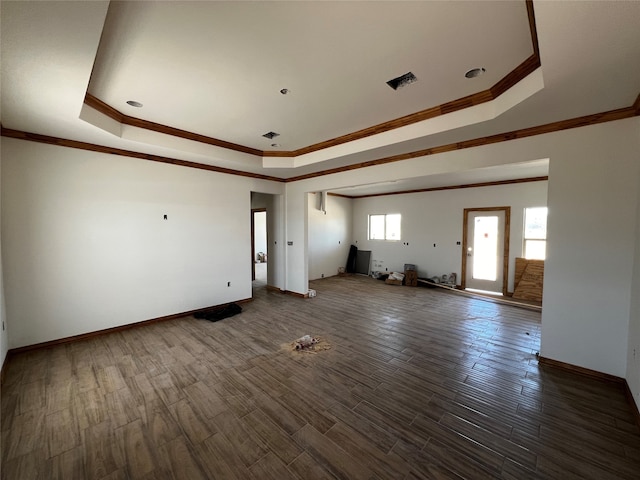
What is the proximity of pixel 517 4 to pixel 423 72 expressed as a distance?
0.78 meters

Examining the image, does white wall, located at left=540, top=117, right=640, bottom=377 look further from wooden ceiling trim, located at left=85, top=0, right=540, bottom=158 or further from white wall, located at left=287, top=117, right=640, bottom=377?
wooden ceiling trim, located at left=85, top=0, right=540, bottom=158

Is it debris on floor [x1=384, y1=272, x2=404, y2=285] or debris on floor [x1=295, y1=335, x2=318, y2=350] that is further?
debris on floor [x1=384, y1=272, x2=404, y2=285]

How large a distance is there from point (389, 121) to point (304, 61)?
1.63m

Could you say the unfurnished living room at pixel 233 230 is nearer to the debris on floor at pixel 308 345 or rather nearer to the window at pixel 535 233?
the debris on floor at pixel 308 345

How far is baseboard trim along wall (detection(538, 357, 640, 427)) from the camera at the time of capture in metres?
2.20

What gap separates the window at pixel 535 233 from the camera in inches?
219

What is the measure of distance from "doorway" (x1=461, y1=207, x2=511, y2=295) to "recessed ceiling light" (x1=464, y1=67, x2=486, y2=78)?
469 centimetres

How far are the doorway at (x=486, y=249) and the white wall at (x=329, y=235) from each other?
3620mm

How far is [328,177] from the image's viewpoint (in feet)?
16.9

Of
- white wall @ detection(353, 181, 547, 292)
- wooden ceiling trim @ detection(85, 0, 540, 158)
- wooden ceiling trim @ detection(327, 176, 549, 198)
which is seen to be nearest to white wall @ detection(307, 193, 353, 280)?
wooden ceiling trim @ detection(327, 176, 549, 198)

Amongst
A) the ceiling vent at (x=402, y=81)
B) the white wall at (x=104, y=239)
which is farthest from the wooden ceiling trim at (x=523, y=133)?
the white wall at (x=104, y=239)

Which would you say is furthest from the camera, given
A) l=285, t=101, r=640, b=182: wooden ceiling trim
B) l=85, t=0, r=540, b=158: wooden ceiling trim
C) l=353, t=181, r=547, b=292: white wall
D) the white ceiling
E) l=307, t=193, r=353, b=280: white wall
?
l=307, t=193, r=353, b=280: white wall

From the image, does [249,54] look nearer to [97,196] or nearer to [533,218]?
[97,196]

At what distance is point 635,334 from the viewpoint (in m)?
2.29
